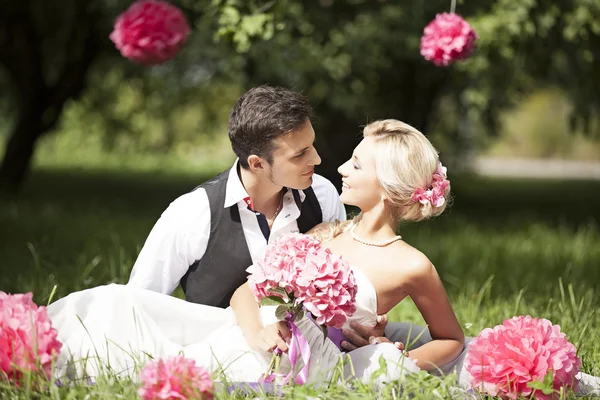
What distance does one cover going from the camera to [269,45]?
7758mm

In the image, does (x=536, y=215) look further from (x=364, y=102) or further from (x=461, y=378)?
(x=461, y=378)

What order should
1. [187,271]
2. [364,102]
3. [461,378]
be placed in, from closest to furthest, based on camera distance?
[461,378], [187,271], [364,102]

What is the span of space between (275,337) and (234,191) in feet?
2.60

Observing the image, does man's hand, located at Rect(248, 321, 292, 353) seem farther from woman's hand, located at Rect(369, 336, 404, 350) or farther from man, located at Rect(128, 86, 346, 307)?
man, located at Rect(128, 86, 346, 307)

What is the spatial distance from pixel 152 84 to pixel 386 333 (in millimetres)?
11102

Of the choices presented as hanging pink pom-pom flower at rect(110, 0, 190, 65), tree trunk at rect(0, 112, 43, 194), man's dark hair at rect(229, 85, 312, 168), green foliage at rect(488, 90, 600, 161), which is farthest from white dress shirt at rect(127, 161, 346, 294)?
green foliage at rect(488, 90, 600, 161)

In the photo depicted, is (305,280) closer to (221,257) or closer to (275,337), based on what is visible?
(275,337)

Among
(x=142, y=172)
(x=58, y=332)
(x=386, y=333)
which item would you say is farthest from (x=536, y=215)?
(x=142, y=172)

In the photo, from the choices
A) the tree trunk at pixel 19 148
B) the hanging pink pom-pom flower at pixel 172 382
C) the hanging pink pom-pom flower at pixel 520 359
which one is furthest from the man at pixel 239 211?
the tree trunk at pixel 19 148

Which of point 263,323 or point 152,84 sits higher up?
point 263,323

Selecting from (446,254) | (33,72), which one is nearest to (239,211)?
(446,254)

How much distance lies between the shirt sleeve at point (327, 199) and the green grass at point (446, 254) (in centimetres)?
97

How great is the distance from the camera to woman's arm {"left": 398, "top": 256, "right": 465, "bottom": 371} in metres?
3.43

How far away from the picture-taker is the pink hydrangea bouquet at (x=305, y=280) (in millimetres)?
2959
